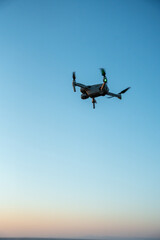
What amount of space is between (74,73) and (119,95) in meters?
9.31

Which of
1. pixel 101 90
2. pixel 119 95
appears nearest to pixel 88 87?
pixel 101 90

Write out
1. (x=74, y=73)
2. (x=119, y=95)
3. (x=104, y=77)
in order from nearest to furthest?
(x=104, y=77) → (x=74, y=73) → (x=119, y=95)

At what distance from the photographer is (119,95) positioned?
1818 inches

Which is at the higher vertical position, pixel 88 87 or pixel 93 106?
pixel 88 87

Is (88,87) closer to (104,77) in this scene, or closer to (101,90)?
(101,90)

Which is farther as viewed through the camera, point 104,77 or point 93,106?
point 93,106

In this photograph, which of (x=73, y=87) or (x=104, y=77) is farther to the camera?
(x=73, y=87)

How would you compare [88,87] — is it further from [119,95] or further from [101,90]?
[119,95]

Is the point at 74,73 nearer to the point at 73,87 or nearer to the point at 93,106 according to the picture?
the point at 73,87

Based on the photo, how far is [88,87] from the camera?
43500 mm

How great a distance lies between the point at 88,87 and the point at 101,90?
8.26 feet

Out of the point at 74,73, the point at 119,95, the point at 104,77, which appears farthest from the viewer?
the point at 119,95

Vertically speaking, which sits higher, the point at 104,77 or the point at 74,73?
the point at 74,73

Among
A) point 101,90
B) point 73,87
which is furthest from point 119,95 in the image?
point 73,87
